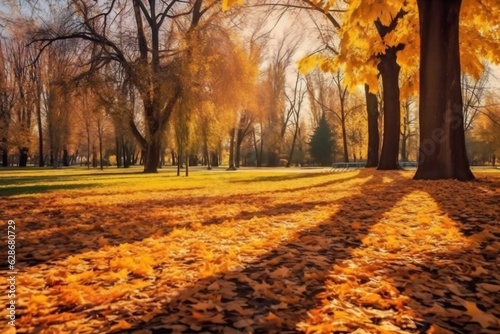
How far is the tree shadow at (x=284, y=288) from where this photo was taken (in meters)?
2.21

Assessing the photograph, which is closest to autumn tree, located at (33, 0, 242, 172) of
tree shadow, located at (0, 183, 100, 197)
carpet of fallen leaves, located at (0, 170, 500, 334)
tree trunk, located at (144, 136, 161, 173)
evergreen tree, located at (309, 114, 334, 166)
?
tree trunk, located at (144, 136, 161, 173)

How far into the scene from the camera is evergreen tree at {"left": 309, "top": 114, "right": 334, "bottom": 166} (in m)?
50.9

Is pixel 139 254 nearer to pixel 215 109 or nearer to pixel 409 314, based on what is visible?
pixel 409 314

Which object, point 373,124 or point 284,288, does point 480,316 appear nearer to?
point 284,288

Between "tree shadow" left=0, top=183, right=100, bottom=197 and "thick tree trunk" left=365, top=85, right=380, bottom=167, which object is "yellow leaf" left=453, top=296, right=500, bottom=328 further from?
"thick tree trunk" left=365, top=85, right=380, bottom=167

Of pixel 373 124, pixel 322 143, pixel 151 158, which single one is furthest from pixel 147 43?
pixel 322 143

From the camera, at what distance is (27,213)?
6.73 m

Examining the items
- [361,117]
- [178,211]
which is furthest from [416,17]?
[361,117]

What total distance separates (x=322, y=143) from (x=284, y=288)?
162 ft

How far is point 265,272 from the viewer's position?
10.5 ft
